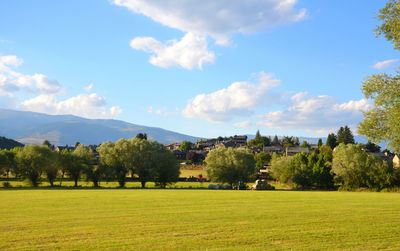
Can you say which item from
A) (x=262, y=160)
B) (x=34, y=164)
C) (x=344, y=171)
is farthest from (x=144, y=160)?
(x=262, y=160)

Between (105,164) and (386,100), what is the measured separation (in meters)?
69.3

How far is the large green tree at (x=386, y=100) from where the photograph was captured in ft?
87.5

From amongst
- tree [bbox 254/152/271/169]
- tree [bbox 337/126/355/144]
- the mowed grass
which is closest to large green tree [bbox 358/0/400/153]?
the mowed grass

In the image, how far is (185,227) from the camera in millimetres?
18844

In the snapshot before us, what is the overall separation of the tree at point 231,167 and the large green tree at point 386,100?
57725 mm

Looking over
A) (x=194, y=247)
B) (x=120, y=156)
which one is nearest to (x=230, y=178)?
(x=120, y=156)

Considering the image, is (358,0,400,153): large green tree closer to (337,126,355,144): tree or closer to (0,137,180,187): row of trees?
(0,137,180,187): row of trees

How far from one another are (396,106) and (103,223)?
2498 centimetres

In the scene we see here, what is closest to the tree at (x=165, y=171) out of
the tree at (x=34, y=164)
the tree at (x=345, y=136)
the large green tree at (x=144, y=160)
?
the large green tree at (x=144, y=160)

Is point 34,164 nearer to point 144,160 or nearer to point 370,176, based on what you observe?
point 144,160

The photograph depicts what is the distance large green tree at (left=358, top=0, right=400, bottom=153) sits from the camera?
2666 centimetres

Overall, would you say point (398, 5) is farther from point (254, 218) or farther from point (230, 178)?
point (230, 178)

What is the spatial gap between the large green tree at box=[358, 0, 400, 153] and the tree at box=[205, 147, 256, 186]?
189 feet

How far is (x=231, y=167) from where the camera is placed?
85.9 meters
